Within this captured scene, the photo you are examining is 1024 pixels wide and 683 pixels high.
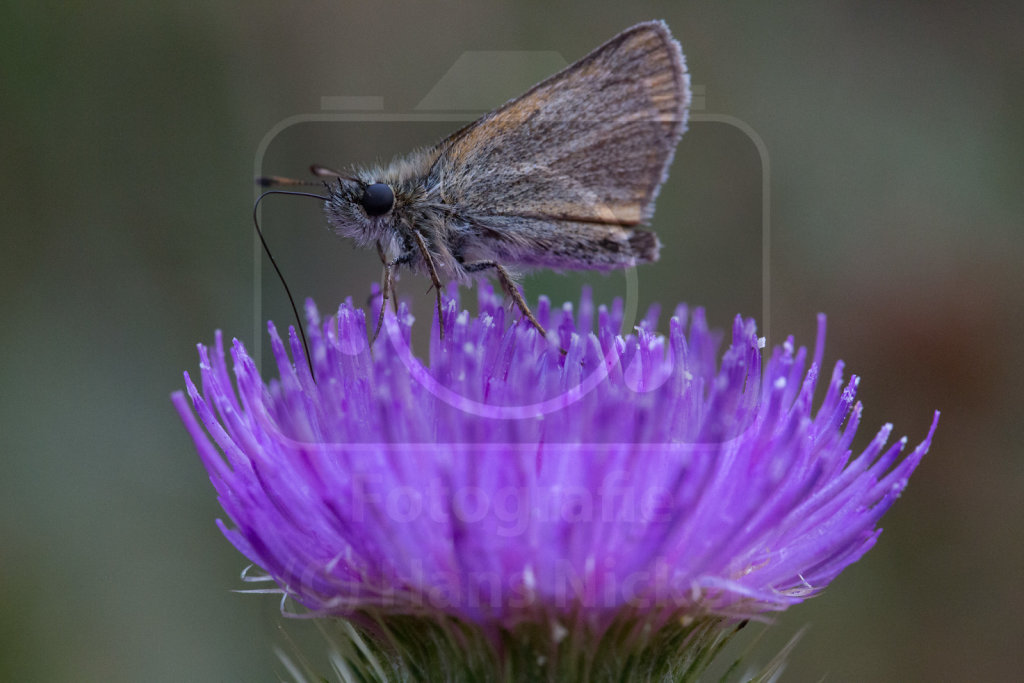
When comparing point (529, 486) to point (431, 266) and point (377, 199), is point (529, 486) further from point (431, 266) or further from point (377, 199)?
point (377, 199)

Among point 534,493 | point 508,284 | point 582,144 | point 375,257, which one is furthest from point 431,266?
point 375,257

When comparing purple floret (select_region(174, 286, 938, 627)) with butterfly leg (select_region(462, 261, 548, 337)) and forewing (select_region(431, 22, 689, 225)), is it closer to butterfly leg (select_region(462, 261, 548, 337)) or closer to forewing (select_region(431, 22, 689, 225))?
butterfly leg (select_region(462, 261, 548, 337))

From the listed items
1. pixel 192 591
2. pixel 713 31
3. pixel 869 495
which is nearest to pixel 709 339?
pixel 869 495

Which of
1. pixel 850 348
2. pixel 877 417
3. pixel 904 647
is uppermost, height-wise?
pixel 850 348

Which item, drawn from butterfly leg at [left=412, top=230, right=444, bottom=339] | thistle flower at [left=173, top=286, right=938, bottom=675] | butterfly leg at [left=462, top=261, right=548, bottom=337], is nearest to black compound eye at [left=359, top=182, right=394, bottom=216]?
butterfly leg at [left=412, top=230, right=444, bottom=339]

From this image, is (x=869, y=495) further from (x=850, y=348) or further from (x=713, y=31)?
(x=713, y=31)

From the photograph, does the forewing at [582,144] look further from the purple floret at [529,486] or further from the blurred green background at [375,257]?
the blurred green background at [375,257]
